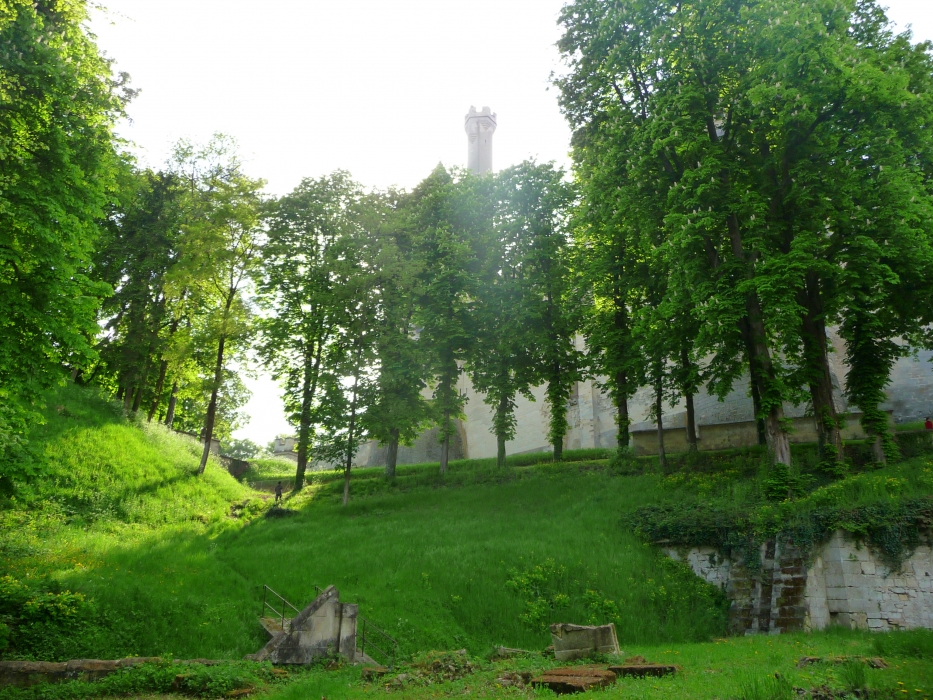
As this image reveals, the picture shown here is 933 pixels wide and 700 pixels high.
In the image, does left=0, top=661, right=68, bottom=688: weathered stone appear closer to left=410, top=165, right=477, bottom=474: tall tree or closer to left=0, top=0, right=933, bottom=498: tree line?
left=0, top=0, right=933, bottom=498: tree line

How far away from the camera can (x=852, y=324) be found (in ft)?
68.2

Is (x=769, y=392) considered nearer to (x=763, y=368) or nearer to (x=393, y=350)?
(x=763, y=368)

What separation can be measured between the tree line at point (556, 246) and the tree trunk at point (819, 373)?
0.10 m

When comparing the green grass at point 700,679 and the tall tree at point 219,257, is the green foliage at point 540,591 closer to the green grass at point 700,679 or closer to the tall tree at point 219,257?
the green grass at point 700,679

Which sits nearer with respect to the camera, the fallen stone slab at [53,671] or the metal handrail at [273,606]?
the fallen stone slab at [53,671]

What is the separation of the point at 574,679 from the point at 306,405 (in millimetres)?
22944

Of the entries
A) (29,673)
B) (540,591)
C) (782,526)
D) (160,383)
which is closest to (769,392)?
(782,526)

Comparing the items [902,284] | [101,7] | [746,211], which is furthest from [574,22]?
[101,7]

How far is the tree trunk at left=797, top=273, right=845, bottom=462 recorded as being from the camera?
2038 cm

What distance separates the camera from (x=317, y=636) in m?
13.3

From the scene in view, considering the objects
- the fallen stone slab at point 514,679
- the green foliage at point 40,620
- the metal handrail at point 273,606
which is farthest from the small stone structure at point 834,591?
the green foliage at point 40,620

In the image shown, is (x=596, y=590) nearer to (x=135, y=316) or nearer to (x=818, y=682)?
(x=818, y=682)

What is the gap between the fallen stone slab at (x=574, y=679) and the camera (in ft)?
32.2

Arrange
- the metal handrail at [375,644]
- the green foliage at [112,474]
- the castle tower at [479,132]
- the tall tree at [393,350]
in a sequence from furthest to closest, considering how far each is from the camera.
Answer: the castle tower at [479,132], the tall tree at [393,350], the green foliage at [112,474], the metal handrail at [375,644]
